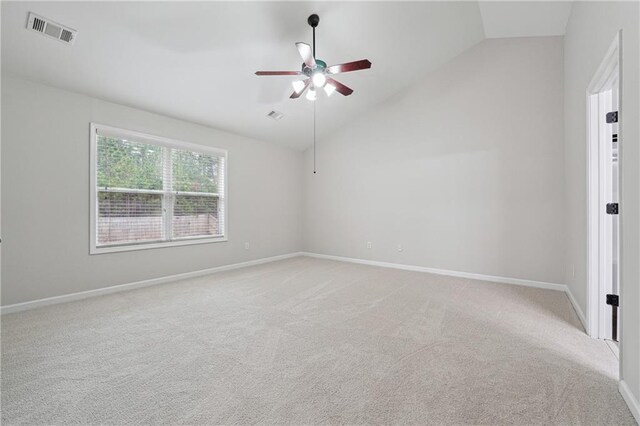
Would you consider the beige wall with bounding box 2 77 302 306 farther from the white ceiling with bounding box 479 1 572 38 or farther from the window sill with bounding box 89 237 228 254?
the white ceiling with bounding box 479 1 572 38

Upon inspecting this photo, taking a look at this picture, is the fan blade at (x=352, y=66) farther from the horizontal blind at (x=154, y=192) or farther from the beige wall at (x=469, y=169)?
the horizontal blind at (x=154, y=192)

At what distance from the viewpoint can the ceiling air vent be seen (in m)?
2.59

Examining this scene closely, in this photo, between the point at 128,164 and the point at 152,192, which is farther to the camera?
the point at 152,192

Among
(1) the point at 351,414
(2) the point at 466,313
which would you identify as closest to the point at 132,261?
(1) the point at 351,414

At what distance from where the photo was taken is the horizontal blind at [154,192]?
151 inches

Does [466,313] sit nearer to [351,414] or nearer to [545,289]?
[545,289]

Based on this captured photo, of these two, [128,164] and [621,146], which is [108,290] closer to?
[128,164]

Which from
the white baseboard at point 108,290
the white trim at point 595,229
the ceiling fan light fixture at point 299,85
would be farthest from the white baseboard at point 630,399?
the white baseboard at point 108,290

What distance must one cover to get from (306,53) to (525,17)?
10.1 ft

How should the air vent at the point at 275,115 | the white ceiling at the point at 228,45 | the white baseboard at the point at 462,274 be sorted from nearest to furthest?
the white ceiling at the point at 228,45 → the white baseboard at the point at 462,274 → the air vent at the point at 275,115

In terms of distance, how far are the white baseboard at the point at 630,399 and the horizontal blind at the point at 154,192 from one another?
5.02 meters

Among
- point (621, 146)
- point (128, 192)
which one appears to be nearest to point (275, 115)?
point (128, 192)

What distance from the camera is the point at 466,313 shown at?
3107mm

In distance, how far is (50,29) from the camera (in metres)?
2.70
